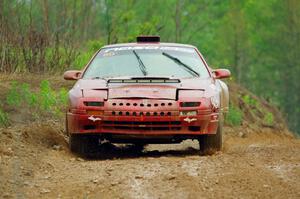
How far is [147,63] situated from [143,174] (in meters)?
3.39

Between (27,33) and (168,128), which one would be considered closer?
(168,128)

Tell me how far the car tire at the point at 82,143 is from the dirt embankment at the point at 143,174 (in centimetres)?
13

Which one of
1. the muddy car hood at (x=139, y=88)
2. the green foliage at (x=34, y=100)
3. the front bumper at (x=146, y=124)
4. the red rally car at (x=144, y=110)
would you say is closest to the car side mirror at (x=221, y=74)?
the red rally car at (x=144, y=110)

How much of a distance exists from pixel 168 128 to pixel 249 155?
1149mm

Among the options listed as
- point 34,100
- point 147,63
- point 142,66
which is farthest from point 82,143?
point 34,100

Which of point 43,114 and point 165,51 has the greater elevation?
point 165,51

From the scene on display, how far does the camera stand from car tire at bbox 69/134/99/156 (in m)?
10.5

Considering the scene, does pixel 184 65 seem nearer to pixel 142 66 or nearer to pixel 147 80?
pixel 142 66

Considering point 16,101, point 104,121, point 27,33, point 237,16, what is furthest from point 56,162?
point 237,16

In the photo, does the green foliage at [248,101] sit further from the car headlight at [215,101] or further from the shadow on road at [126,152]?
the car headlight at [215,101]

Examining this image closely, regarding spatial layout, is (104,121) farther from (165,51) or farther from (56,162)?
(165,51)

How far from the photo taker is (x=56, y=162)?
955 centimetres

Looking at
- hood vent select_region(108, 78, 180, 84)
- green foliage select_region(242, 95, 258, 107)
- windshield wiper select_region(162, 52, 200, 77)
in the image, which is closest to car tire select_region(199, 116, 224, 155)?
hood vent select_region(108, 78, 180, 84)

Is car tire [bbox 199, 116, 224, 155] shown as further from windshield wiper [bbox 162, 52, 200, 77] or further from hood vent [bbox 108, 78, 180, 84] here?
windshield wiper [bbox 162, 52, 200, 77]
